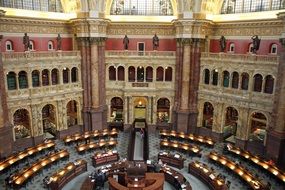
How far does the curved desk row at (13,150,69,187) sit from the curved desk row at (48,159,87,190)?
79.7 inches

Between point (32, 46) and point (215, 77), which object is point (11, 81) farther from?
point (215, 77)

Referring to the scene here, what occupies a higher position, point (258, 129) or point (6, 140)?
point (6, 140)

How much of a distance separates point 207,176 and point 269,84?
12.6m

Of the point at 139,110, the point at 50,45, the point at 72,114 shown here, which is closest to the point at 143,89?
the point at 139,110

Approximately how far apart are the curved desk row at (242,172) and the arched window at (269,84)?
915 centimetres

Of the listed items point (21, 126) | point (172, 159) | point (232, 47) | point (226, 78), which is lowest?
point (172, 159)

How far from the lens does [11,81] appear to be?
27594 millimetres

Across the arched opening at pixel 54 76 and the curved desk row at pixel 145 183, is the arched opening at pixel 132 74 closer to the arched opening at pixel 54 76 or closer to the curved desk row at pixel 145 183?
the arched opening at pixel 54 76

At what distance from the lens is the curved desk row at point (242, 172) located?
1996 cm

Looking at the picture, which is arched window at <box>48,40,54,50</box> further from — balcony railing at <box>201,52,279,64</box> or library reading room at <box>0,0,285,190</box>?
balcony railing at <box>201,52,279,64</box>

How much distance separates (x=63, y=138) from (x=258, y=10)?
26.8 m

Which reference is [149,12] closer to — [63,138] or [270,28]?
[270,28]

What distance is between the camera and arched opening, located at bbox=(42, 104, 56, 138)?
3242 centimetres

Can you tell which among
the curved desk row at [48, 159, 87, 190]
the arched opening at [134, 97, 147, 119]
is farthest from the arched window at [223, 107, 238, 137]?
the curved desk row at [48, 159, 87, 190]
